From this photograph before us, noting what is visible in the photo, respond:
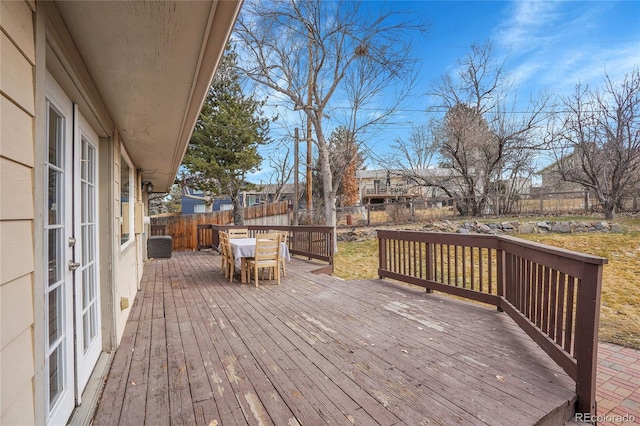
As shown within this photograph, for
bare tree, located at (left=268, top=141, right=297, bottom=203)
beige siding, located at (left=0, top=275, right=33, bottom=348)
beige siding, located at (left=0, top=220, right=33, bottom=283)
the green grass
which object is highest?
bare tree, located at (left=268, top=141, right=297, bottom=203)

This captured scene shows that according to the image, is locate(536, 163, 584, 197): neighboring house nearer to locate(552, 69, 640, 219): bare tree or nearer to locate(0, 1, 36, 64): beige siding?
locate(552, 69, 640, 219): bare tree

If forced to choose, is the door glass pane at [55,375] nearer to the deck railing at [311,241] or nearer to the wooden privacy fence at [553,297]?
the wooden privacy fence at [553,297]

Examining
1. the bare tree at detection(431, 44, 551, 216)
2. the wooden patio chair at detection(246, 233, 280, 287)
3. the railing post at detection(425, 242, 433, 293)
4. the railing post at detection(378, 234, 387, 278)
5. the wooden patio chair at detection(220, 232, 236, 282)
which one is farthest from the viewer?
the bare tree at detection(431, 44, 551, 216)

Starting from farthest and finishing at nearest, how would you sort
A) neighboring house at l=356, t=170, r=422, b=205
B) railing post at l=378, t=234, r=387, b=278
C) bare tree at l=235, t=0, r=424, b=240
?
1. neighboring house at l=356, t=170, r=422, b=205
2. bare tree at l=235, t=0, r=424, b=240
3. railing post at l=378, t=234, r=387, b=278

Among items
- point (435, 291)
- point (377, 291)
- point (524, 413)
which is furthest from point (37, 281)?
point (435, 291)

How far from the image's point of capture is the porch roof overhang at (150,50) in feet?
4.28

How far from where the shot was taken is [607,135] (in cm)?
1048

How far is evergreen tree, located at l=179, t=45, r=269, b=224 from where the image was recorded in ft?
37.8

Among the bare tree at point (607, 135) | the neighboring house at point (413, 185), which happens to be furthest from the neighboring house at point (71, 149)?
the bare tree at point (607, 135)

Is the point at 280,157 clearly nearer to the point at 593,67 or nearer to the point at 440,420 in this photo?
the point at 593,67

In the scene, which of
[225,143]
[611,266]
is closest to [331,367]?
[611,266]

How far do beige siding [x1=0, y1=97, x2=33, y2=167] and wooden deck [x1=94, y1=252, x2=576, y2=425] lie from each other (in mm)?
1556

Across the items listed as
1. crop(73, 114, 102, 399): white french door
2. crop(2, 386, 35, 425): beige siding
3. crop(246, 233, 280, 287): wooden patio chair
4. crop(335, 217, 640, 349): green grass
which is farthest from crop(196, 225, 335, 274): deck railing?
crop(2, 386, 35, 425): beige siding

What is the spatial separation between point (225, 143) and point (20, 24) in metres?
→ 11.4
